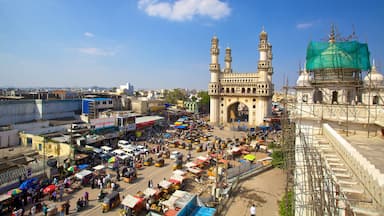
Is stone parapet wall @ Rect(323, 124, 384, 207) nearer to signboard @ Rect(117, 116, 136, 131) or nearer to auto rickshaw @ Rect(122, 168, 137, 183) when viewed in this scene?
auto rickshaw @ Rect(122, 168, 137, 183)

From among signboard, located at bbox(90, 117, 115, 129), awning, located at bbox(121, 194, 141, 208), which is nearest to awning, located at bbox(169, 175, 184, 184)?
awning, located at bbox(121, 194, 141, 208)

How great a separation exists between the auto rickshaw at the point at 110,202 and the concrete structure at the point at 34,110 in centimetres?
2017

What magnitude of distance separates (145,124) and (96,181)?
16191mm

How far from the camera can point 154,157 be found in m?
20.4

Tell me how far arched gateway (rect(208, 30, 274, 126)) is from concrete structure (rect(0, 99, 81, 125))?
24253 mm

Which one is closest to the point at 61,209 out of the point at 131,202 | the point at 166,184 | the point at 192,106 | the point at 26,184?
the point at 26,184

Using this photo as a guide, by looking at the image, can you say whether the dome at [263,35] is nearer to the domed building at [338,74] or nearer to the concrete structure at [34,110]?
the domed building at [338,74]

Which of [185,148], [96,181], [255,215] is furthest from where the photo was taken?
[185,148]

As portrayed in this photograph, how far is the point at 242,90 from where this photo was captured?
130ft

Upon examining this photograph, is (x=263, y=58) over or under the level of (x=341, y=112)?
over

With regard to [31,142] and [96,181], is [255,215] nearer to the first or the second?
[96,181]

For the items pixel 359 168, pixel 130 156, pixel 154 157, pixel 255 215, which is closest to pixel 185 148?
pixel 154 157

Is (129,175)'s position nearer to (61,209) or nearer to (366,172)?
(61,209)

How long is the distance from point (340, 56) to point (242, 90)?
25705 millimetres
